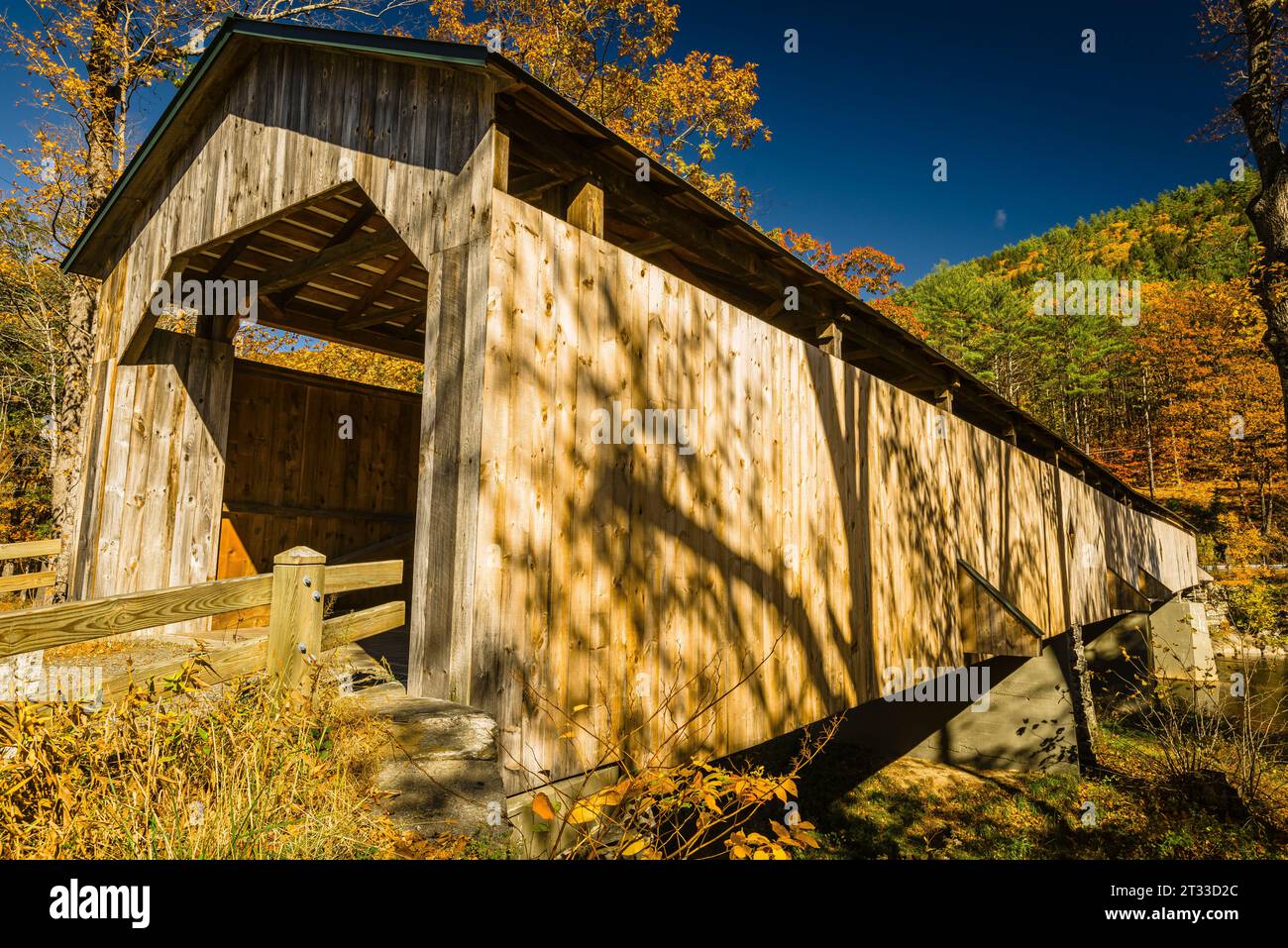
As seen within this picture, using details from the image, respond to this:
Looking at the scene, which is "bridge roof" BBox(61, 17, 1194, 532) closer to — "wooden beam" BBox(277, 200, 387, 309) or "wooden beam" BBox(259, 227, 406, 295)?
"wooden beam" BBox(259, 227, 406, 295)

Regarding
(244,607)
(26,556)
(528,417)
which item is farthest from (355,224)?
(26,556)

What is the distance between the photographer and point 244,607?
3072 mm

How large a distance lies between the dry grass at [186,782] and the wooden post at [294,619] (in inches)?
8.2

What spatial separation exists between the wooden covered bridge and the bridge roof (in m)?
0.02

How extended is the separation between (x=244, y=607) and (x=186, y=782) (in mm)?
766

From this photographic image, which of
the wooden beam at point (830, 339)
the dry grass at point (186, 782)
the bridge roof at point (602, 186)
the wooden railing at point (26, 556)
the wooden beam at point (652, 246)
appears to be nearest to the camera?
the dry grass at point (186, 782)

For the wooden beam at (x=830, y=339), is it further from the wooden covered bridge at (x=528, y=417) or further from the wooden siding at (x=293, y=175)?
the wooden siding at (x=293, y=175)

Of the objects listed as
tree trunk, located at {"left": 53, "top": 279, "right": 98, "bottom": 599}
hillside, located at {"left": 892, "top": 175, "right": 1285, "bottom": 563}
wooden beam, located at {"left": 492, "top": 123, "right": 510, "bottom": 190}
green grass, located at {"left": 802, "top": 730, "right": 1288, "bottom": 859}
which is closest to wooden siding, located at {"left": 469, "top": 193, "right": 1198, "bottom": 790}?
wooden beam, located at {"left": 492, "top": 123, "right": 510, "bottom": 190}

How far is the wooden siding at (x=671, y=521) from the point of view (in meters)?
3.46

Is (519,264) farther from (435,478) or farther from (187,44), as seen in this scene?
(187,44)

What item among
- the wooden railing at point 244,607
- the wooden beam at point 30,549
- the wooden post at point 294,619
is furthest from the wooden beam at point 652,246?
the wooden beam at point 30,549

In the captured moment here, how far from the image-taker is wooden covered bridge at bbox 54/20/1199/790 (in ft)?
11.6

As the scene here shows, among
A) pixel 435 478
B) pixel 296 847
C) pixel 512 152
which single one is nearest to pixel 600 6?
pixel 512 152

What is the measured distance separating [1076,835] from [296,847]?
41.9ft
